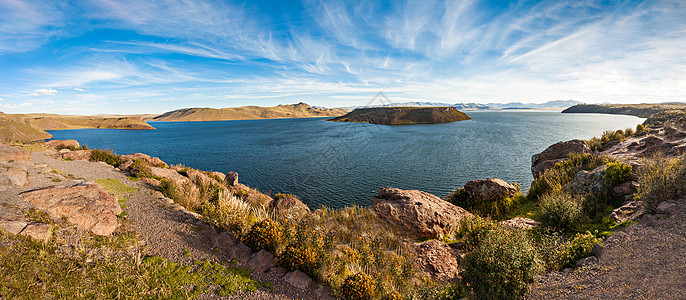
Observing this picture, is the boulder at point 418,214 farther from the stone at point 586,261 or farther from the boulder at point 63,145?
the boulder at point 63,145

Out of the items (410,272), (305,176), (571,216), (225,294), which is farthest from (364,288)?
(305,176)

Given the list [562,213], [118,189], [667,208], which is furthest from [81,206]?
[667,208]

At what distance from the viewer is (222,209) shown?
8977mm

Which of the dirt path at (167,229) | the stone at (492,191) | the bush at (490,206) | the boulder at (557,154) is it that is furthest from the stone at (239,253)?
the boulder at (557,154)

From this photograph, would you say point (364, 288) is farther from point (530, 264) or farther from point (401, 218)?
point (401, 218)

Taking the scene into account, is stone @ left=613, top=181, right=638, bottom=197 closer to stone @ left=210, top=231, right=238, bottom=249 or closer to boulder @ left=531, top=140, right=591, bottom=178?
boulder @ left=531, top=140, right=591, bottom=178

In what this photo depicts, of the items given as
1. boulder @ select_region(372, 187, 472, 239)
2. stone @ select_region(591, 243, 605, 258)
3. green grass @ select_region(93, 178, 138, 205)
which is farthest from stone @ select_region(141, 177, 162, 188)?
stone @ select_region(591, 243, 605, 258)

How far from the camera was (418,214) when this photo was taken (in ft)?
38.3

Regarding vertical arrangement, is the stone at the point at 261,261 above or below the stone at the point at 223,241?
below

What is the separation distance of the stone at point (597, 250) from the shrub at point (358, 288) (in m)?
6.29

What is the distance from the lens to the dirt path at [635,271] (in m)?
5.03

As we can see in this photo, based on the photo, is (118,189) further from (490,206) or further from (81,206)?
(490,206)

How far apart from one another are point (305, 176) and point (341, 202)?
29.6 ft

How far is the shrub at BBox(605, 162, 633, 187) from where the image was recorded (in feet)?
36.2
